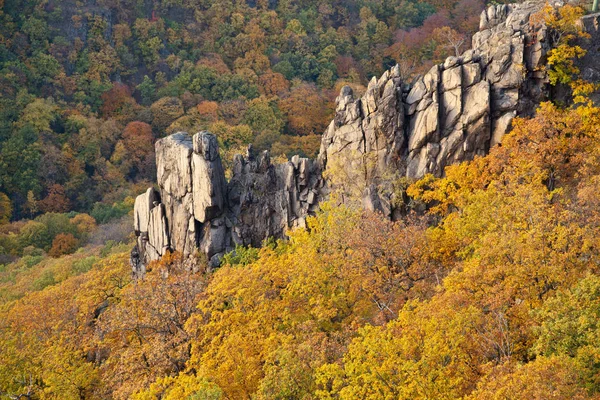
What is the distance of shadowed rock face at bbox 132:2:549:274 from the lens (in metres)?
44.2

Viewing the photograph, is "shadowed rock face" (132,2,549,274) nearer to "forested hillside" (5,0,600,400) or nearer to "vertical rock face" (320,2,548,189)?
"vertical rock face" (320,2,548,189)

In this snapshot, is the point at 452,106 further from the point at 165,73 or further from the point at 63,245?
the point at 165,73

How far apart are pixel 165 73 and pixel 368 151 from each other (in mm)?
74825

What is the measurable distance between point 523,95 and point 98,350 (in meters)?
30.7

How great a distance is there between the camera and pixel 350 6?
12962 centimetres

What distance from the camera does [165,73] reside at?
11425cm

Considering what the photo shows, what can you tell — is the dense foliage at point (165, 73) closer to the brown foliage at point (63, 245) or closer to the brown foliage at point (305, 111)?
the brown foliage at point (305, 111)

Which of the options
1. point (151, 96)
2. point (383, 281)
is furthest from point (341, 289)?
point (151, 96)

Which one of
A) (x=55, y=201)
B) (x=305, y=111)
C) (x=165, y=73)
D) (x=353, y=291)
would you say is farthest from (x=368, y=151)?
(x=165, y=73)

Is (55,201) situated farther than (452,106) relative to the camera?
Yes

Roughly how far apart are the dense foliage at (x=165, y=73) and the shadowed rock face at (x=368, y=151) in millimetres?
36560

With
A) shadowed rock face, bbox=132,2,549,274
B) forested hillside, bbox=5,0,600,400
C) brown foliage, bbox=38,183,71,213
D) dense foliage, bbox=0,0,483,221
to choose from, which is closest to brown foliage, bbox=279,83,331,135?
dense foliage, bbox=0,0,483,221

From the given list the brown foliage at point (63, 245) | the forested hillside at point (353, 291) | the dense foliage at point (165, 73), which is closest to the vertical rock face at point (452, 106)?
the forested hillside at point (353, 291)

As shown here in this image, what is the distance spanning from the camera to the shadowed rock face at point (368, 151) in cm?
4416
